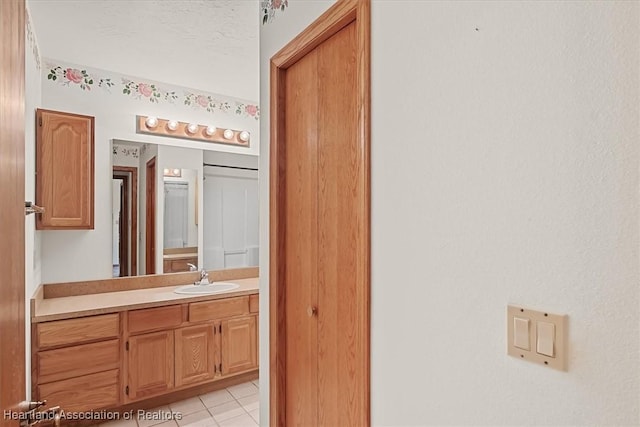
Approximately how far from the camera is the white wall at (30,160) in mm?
2059

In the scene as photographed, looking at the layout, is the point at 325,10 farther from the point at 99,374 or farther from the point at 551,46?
the point at 99,374

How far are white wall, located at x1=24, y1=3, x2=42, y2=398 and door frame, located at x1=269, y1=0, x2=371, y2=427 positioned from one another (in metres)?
1.42

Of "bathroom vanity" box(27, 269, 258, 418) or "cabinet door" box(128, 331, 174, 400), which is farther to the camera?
"cabinet door" box(128, 331, 174, 400)

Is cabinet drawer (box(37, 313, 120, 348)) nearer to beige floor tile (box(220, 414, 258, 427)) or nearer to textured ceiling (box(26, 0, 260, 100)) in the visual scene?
beige floor tile (box(220, 414, 258, 427))

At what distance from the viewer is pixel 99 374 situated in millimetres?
2439

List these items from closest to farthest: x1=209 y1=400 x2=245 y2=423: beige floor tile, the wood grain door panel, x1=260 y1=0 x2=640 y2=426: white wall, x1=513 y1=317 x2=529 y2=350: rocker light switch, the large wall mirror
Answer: x1=260 y1=0 x2=640 y2=426: white wall < x1=513 y1=317 x2=529 y2=350: rocker light switch < the wood grain door panel < x1=209 y1=400 x2=245 y2=423: beige floor tile < the large wall mirror

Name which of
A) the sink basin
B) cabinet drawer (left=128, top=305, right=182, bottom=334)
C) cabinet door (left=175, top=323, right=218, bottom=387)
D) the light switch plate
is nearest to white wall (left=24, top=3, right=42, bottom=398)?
cabinet drawer (left=128, top=305, right=182, bottom=334)

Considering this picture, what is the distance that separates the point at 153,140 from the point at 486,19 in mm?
3065

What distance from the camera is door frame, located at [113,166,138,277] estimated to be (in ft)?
10.1

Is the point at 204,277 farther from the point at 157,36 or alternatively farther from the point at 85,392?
the point at 157,36

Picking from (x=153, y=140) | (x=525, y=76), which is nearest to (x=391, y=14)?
(x=525, y=76)

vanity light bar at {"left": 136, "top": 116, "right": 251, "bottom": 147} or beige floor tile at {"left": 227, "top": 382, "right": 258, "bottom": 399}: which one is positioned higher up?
vanity light bar at {"left": 136, "top": 116, "right": 251, "bottom": 147}

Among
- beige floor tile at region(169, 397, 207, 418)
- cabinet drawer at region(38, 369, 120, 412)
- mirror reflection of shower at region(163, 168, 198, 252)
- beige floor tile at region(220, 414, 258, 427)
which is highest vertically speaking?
mirror reflection of shower at region(163, 168, 198, 252)

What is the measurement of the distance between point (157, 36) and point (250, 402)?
9.06ft
